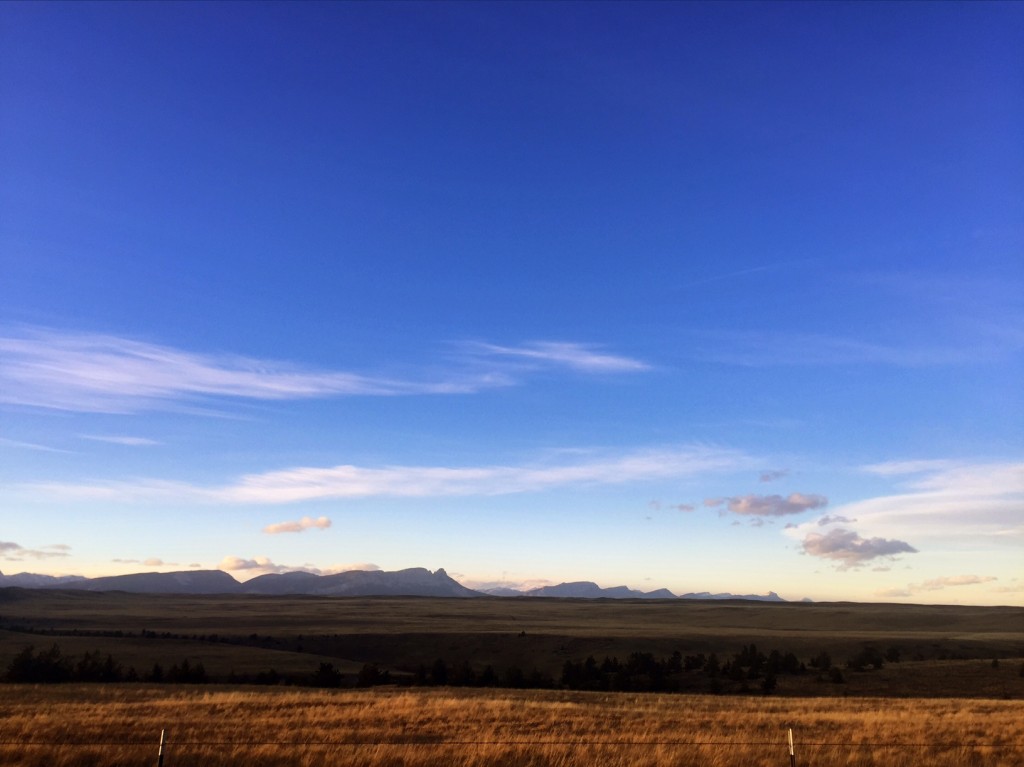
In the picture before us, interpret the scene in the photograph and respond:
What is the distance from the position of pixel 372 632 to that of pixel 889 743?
8271cm

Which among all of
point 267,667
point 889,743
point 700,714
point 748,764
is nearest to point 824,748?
point 889,743

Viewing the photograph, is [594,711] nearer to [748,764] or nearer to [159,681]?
[748,764]

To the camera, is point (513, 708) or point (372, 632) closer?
point (513, 708)

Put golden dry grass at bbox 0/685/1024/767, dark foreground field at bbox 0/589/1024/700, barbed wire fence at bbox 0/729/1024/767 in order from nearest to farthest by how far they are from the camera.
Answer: golden dry grass at bbox 0/685/1024/767 → barbed wire fence at bbox 0/729/1024/767 → dark foreground field at bbox 0/589/1024/700

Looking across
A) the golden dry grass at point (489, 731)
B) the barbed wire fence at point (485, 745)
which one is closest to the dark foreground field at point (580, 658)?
the golden dry grass at point (489, 731)

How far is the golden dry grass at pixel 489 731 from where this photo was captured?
14.8 m

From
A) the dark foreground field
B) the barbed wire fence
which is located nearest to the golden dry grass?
the barbed wire fence

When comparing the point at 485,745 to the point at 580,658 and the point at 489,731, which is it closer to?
the point at 489,731

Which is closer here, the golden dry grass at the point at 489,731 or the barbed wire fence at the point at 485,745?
the golden dry grass at the point at 489,731

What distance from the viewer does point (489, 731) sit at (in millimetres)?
19125

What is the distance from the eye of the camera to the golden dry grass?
14.8m

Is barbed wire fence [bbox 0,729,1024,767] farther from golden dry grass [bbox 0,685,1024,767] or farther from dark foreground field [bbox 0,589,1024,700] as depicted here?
dark foreground field [bbox 0,589,1024,700]

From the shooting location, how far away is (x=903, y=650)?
214 ft

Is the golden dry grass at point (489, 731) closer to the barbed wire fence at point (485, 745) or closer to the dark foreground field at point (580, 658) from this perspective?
the barbed wire fence at point (485, 745)
